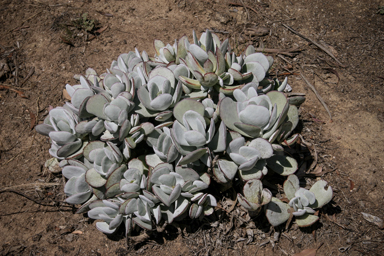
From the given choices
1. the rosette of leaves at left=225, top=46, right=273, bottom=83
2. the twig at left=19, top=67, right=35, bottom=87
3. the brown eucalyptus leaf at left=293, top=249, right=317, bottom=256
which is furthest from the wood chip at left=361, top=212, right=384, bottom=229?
the twig at left=19, top=67, right=35, bottom=87

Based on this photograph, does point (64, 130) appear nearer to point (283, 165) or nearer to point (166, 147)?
point (166, 147)

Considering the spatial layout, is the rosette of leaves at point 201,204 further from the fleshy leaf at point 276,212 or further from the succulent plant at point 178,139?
the fleshy leaf at point 276,212

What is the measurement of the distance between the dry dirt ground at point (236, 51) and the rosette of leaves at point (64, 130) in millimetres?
624

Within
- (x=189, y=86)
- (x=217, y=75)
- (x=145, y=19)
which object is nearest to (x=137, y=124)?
(x=189, y=86)

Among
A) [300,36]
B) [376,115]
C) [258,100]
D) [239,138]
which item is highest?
[258,100]

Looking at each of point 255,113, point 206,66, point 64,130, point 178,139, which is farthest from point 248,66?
point 64,130

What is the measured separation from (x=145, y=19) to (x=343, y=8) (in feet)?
7.65

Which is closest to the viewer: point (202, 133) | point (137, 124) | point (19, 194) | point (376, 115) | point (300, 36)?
point (202, 133)

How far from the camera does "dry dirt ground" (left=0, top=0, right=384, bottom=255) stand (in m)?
2.01

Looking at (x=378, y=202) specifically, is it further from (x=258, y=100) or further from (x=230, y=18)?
(x=230, y=18)

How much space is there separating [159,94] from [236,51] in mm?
1418

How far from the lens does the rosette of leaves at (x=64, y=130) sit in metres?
1.76

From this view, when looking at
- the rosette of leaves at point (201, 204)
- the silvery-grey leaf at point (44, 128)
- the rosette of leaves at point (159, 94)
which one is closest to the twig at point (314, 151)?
the rosette of leaves at point (201, 204)

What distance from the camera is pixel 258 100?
1586 millimetres
